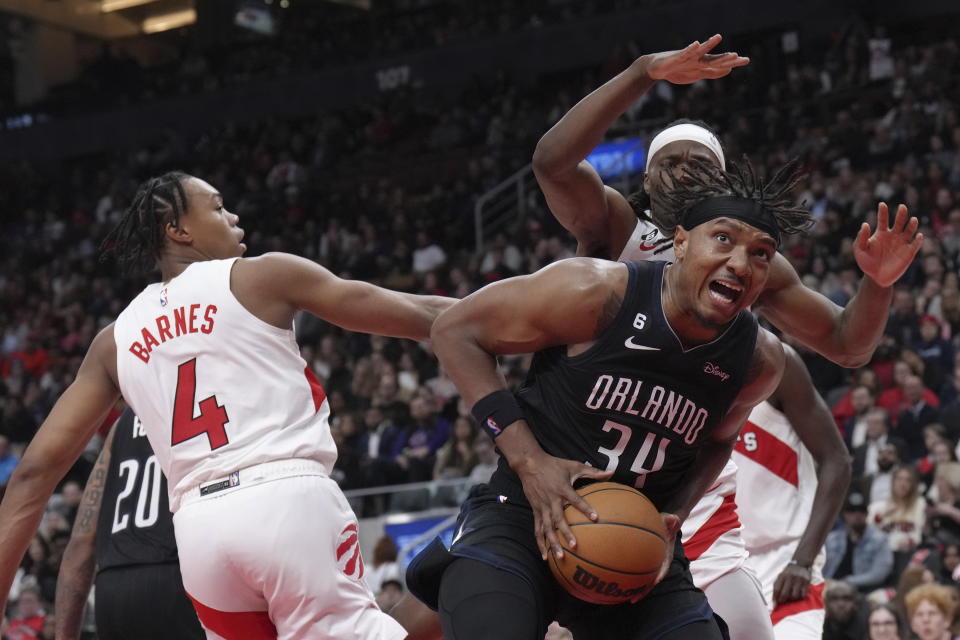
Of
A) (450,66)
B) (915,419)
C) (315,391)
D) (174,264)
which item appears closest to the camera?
(315,391)

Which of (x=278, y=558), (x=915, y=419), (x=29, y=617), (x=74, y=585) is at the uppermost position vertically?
(x=278, y=558)

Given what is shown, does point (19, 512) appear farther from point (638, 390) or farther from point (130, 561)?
point (638, 390)

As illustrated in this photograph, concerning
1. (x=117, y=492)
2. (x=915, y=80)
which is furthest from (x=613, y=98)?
(x=915, y=80)

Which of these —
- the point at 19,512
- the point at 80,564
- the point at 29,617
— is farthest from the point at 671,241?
the point at 29,617

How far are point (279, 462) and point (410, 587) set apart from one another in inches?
20.5

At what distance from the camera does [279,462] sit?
3725 mm

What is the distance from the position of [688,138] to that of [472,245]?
14348 millimetres

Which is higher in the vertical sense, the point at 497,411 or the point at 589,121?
the point at 589,121

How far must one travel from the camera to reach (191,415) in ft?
12.5

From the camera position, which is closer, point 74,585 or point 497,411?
point 497,411

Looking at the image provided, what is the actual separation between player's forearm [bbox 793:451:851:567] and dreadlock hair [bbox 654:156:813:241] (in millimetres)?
1655

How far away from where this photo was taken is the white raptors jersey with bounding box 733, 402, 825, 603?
5.38 metres

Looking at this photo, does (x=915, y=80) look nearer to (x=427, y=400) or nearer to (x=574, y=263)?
(x=427, y=400)

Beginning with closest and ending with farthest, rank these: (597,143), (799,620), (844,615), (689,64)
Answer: (689,64) → (597,143) → (799,620) → (844,615)
